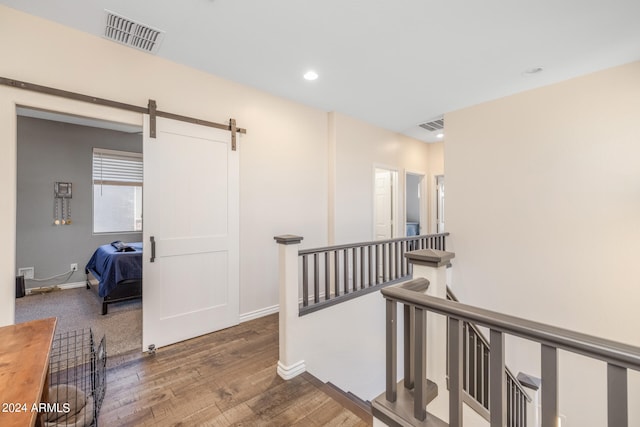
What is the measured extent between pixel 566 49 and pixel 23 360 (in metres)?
4.29

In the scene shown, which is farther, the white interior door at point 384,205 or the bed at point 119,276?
the white interior door at point 384,205

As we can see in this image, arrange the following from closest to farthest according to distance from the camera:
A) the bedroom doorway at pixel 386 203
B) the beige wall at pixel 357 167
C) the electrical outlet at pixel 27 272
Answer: the beige wall at pixel 357 167, the electrical outlet at pixel 27 272, the bedroom doorway at pixel 386 203

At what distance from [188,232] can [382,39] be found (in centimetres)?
251

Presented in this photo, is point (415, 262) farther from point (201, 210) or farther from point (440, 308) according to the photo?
point (201, 210)

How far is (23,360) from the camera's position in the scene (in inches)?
45.0

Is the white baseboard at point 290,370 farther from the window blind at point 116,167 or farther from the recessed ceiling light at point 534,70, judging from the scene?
the window blind at point 116,167

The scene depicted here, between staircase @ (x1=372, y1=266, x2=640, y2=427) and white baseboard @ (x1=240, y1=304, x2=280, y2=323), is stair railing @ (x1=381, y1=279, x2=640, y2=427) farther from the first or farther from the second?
white baseboard @ (x1=240, y1=304, x2=280, y2=323)

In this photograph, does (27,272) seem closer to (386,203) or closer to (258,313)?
(258,313)

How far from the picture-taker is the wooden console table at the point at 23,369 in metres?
0.86

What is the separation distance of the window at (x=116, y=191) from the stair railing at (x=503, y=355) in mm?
5574

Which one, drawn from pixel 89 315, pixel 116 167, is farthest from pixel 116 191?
pixel 89 315

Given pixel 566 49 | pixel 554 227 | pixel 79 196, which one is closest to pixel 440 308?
pixel 566 49

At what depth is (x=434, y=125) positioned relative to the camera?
484 centimetres

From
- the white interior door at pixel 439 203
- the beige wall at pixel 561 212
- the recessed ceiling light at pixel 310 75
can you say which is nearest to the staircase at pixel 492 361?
the recessed ceiling light at pixel 310 75
